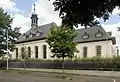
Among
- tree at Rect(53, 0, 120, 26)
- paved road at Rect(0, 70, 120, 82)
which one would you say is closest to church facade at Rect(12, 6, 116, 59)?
paved road at Rect(0, 70, 120, 82)

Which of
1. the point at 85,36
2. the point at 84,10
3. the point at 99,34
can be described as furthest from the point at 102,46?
the point at 84,10

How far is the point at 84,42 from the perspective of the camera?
68.0m

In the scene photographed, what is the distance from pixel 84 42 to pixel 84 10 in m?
61.5

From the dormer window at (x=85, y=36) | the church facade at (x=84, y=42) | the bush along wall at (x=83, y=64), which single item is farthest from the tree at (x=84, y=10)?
the dormer window at (x=85, y=36)

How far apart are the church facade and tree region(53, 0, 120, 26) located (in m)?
46.4

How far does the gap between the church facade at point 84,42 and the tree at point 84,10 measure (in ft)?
152

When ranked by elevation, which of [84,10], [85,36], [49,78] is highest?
[85,36]

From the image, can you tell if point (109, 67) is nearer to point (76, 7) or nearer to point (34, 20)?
point (76, 7)

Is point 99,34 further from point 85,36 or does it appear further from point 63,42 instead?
point 63,42

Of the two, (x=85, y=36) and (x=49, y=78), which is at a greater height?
(x=85, y=36)

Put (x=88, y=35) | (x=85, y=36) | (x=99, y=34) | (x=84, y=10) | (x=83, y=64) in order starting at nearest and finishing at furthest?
(x=84, y=10) < (x=83, y=64) < (x=99, y=34) < (x=88, y=35) < (x=85, y=36)

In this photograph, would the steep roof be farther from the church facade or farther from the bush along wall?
the bush along wall

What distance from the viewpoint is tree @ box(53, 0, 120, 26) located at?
653 centimetres

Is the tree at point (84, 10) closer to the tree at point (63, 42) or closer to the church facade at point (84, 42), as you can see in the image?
the tree at point (63, 42)
